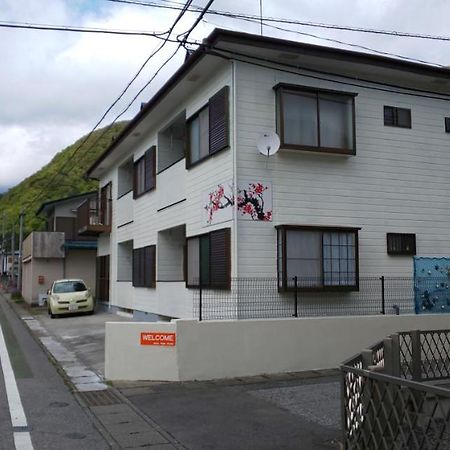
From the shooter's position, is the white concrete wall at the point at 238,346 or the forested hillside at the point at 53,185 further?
the forested hillside at the point at 53,185

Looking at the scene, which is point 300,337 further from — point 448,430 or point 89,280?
point 89,280

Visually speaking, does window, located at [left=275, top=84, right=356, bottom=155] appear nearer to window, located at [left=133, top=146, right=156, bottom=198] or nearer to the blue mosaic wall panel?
the blue mosaic wall panel

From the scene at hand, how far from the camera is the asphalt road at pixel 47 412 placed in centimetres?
636

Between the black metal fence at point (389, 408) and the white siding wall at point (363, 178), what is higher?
the white siding wall at point (363, 178)

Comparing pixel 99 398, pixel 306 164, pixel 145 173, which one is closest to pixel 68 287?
pixel 145 173

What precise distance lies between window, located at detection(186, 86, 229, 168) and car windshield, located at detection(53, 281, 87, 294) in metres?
12.6

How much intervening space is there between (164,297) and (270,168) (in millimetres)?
5960

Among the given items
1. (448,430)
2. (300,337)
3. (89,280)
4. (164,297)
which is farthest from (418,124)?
(89,280)

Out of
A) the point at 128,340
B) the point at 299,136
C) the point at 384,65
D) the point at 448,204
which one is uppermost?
the point at 384,65

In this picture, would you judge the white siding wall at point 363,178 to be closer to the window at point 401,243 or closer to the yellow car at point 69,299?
the window at point 401,243

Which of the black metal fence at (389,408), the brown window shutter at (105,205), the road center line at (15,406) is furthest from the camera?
the brown window shutter at (105,205)

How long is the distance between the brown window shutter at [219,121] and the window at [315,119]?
112cm

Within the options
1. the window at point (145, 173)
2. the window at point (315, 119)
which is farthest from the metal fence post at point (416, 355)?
the window at point (145, 173)

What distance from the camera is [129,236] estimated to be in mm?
20984
